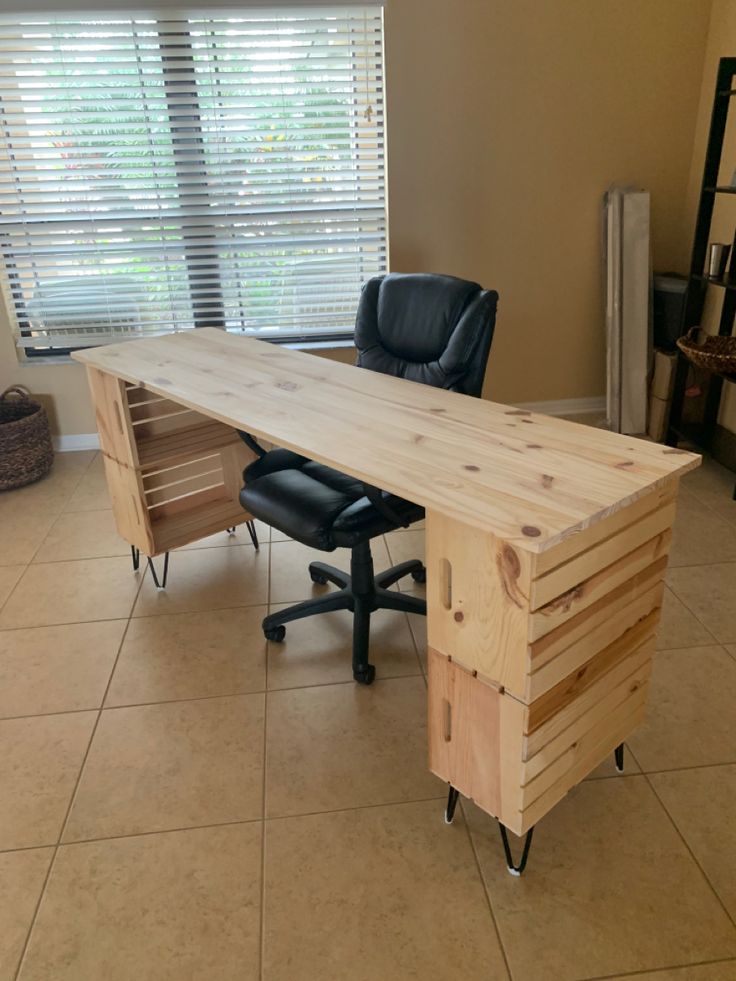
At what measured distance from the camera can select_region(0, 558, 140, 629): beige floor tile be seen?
8.05 ft

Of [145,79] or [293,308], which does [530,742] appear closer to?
[293,308]

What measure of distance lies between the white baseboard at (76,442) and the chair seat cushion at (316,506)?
203 cm

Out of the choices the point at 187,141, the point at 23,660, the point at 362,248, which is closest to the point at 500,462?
the point at 23,660

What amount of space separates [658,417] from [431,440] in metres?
2.53

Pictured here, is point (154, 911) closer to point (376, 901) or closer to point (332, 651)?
point (376, 901)

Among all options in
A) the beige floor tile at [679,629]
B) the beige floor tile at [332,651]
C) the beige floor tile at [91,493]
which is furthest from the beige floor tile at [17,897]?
the beige floor tile at [91,493]

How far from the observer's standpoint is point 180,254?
142 inches

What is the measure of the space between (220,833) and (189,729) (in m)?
0.37

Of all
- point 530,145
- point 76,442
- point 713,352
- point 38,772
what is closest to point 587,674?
point 38,772

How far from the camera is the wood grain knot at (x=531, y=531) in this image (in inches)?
44.4

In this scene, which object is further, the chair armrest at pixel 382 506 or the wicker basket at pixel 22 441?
the wicker basket at pixel 22 441

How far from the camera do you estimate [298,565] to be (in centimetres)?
271

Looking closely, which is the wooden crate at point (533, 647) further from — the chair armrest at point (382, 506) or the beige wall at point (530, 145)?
the beige wall at point (530, 145)

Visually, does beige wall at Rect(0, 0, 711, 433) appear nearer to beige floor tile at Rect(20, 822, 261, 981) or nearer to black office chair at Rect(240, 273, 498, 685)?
black office chair at Rect(240, 273, 498, 685)
